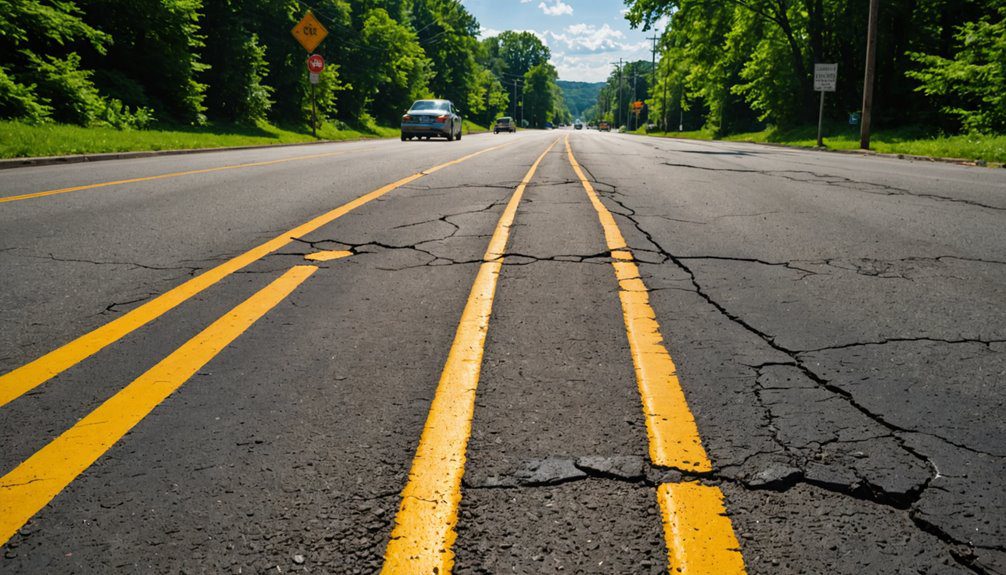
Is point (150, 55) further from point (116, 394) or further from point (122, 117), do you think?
point (116, 394)

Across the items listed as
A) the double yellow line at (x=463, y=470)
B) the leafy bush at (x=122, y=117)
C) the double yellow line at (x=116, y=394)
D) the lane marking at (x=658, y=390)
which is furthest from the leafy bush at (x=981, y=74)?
the leafy bush at (x=122, y=117)

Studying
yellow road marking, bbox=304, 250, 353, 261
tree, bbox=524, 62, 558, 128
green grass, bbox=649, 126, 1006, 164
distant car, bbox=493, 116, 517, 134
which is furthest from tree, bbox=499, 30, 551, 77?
yellow road marking, bbox=304, 250, 353, 261

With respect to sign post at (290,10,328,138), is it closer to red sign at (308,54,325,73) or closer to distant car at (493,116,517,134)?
red sign at (308,54,325,73)

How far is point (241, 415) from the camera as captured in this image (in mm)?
2105

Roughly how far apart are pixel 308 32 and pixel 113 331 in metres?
25.9

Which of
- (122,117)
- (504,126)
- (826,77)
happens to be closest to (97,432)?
(122,117)

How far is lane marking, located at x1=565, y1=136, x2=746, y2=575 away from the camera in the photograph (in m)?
1.45

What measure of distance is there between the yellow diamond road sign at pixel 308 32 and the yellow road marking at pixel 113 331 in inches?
922

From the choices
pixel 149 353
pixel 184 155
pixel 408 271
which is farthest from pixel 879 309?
pixel 184 155

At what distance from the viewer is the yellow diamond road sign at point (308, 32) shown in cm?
2567

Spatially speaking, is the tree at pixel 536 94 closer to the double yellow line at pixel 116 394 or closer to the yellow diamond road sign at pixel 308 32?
the yellow diamond road sign at pixel 308 32

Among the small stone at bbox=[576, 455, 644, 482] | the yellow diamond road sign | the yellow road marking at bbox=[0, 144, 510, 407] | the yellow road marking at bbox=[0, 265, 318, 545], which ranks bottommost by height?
the small stone at bbox=[576, 455, 644, 482]

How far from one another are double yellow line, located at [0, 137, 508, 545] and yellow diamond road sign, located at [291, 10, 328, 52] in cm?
2426

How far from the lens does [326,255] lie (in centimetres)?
443
